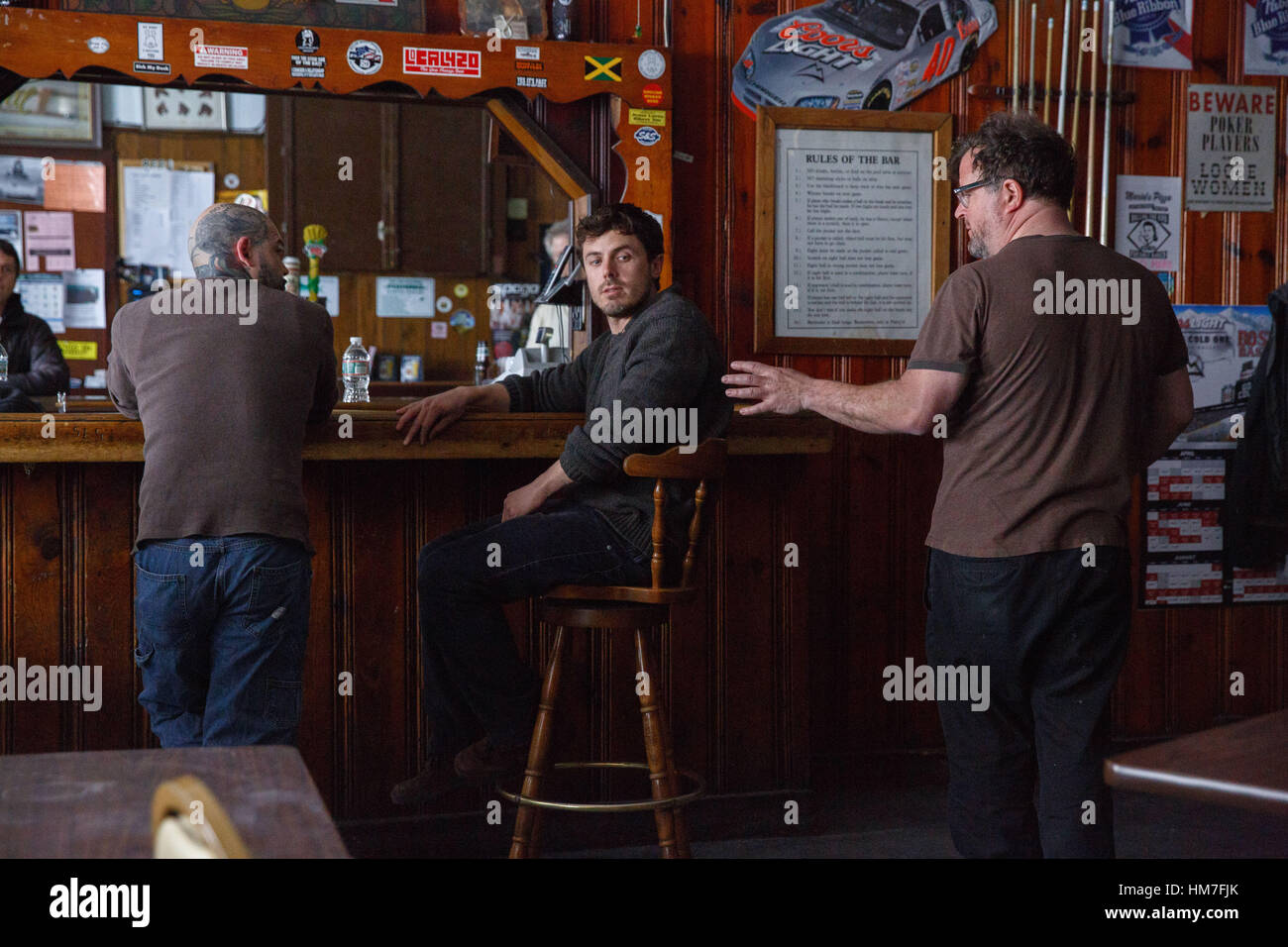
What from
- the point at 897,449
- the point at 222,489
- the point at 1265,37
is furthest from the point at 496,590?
the point at 1265,37

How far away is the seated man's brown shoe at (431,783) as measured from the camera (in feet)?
8.99

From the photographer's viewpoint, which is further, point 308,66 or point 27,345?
point 27,345

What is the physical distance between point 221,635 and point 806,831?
164 centimetres

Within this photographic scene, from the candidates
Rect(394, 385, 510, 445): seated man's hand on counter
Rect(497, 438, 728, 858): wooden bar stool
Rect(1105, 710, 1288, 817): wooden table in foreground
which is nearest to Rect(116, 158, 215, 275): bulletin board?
Rect(394, 385, 510, 445): seated man's hand on counter

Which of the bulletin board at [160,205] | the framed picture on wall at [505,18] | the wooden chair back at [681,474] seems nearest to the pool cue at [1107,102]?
the framed picture on wall at [505,18]

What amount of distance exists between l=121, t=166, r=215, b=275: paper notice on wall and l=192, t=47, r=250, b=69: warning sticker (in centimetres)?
334

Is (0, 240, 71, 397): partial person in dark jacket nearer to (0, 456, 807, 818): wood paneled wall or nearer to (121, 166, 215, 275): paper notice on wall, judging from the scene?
(0, 456, 807, 818): wood paneled wall

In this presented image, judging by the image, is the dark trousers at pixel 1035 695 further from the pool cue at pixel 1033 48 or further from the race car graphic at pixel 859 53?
the pool cue at pixel 1033 48

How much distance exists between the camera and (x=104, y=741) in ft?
9.68

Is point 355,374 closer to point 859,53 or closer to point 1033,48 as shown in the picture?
point 859,53

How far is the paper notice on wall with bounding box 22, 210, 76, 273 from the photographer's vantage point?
20.8 ft

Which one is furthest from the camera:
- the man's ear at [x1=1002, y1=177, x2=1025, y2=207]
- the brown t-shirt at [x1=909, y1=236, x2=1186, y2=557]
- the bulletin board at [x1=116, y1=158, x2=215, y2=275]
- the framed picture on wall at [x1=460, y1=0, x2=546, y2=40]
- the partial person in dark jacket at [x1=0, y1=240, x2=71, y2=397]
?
the bulletin board at [x1=116, y1=158, x2=215, y2=275]

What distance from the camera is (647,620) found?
2615mm

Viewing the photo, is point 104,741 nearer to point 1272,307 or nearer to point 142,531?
point 142,531
